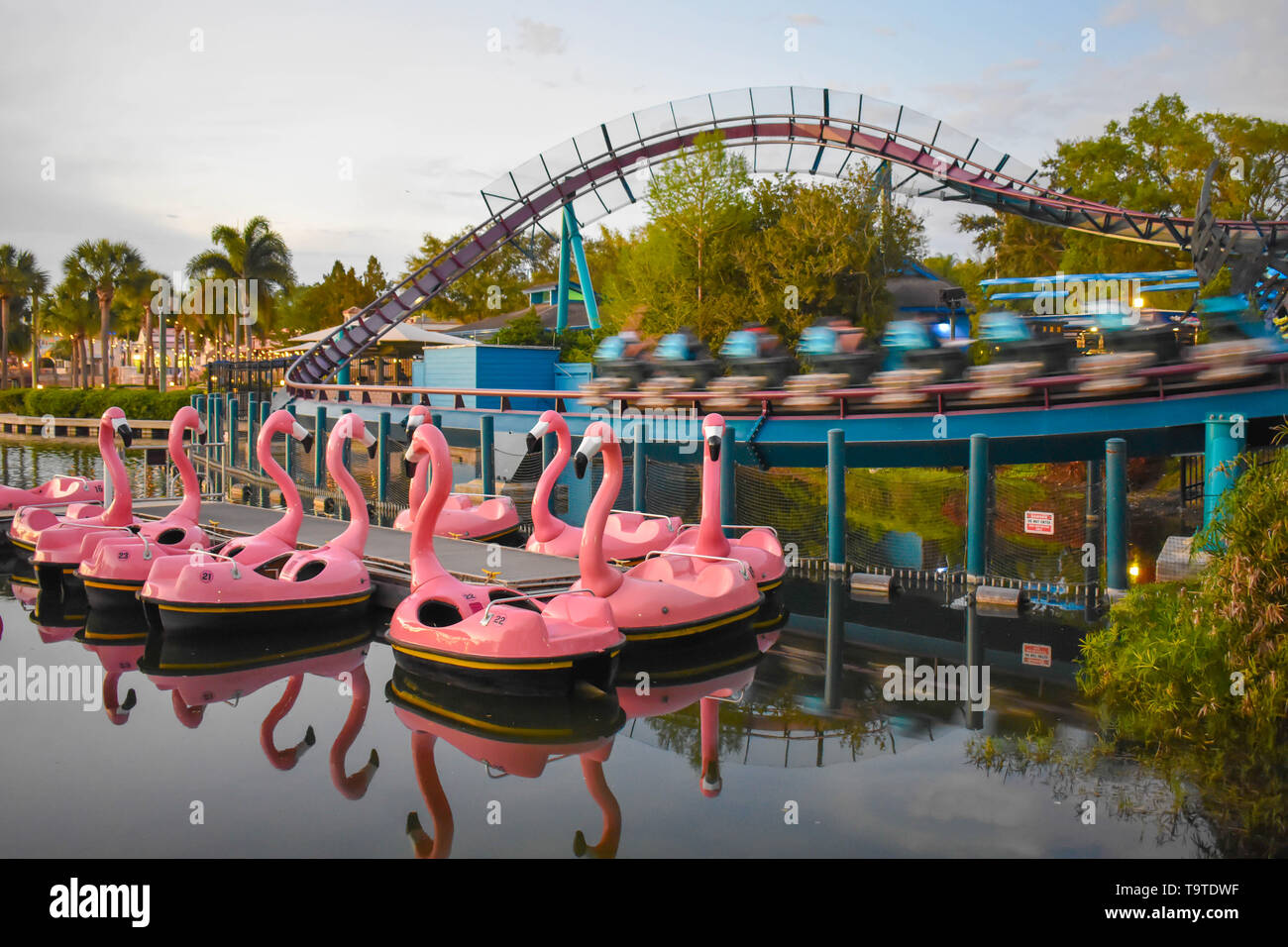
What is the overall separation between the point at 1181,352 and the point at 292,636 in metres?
12.7

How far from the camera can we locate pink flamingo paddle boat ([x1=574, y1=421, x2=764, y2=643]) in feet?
Answer: 34.7

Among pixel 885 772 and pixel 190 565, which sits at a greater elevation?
pixel 190 565

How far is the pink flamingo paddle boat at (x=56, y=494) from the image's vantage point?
18.4 m

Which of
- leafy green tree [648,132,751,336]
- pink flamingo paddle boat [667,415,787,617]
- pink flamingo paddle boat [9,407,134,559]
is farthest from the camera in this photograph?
leafy green tree [648,132,751,336]

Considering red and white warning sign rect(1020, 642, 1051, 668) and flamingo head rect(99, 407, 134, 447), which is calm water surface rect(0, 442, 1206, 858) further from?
flamingo head rect(99, 407, 134, 447)

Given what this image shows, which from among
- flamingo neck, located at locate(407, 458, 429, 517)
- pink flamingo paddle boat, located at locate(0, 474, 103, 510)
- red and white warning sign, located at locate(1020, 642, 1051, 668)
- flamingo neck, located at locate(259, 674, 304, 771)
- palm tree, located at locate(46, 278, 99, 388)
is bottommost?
flamingo neck, located at locate(259, 674, 304, 771)

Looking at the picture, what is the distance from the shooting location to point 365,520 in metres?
13.2

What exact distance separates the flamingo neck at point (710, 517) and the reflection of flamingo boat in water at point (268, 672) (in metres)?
Result: 4.21

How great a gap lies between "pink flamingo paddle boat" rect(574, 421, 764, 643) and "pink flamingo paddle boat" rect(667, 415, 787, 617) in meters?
0.59

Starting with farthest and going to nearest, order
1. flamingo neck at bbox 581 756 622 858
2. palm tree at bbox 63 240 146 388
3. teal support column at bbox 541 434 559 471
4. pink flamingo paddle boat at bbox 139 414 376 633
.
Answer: palm tree at bbox 63 240 146 388, teal support column at bbox 541 434 559 471, pink flamingo paddle boat at bbox 139 414 376 633, flamingo neck at bbox 581 756 622 858

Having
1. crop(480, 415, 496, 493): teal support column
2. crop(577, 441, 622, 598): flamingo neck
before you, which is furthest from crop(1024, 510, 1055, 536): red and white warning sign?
crop(480, 415, 496, 493): teal support column

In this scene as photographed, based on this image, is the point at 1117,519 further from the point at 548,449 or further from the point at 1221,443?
the point at 548,449
